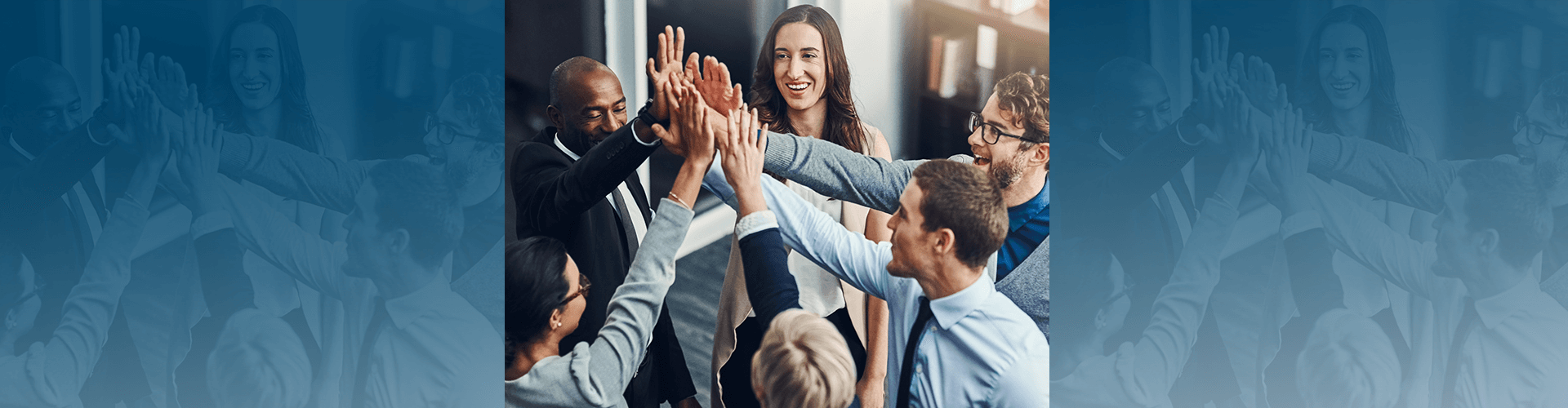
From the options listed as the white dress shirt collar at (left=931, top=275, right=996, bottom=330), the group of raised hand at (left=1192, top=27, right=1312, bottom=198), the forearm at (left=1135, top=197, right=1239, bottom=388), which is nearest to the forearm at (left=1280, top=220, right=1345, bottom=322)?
the group of raised hand at (left=1192, top=27, right=1312, bottom=198)

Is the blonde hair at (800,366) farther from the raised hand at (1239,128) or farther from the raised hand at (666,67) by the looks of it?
the raised hand at (1239,128)

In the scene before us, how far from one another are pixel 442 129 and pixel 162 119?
845 mm

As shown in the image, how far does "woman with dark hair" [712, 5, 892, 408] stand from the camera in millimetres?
2752

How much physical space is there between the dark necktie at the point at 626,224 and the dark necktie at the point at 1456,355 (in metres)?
2.77

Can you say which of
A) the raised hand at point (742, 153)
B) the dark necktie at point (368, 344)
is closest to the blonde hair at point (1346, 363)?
the raised hand at point (742, 153)

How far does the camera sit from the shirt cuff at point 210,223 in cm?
288

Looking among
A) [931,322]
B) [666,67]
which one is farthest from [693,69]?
[931,322]

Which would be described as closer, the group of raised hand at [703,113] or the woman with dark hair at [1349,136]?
the group of raised hand at [703,113]

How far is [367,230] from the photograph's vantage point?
2.91 m

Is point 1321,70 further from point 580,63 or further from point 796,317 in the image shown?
point 580,63

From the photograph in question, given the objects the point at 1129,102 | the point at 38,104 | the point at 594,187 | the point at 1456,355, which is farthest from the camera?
→ the point at 1456,355

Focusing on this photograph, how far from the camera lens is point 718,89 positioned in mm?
2734
